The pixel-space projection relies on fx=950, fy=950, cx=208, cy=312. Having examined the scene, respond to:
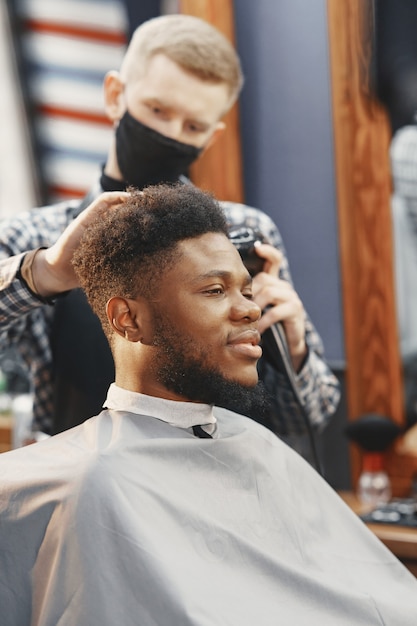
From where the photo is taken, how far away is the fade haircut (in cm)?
156

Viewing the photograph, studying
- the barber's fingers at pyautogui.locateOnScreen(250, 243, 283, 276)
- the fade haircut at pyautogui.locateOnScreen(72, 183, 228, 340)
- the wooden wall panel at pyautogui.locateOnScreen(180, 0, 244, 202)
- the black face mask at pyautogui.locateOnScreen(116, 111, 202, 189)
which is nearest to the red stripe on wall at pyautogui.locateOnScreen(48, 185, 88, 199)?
the wooden wall panel at pyautogui.locateOnScreen(180, 0, 244, 202)

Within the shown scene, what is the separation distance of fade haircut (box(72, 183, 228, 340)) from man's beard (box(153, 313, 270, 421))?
0.08 meters

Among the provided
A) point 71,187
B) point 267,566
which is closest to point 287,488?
point 267,566

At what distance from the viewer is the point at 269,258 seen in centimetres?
191

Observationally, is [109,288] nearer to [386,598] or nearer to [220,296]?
[220,296]

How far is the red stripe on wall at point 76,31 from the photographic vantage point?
13.3 ft

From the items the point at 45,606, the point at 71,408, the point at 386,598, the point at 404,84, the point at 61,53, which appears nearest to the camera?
the point at 45,606

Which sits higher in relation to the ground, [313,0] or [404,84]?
[313,0]

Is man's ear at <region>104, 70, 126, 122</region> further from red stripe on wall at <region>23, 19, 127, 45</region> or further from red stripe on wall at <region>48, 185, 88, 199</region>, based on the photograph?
red stripe on wall at <region>48, 185, 88, 199</region>

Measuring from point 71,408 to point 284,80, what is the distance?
5.83 ft

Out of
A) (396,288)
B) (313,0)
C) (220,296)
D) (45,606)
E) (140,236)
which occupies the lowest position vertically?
(396,288)

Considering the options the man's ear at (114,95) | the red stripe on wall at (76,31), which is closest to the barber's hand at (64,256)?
the man's ear at (114,95)

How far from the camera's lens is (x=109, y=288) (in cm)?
159

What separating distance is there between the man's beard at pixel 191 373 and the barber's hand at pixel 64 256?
0.65ft
